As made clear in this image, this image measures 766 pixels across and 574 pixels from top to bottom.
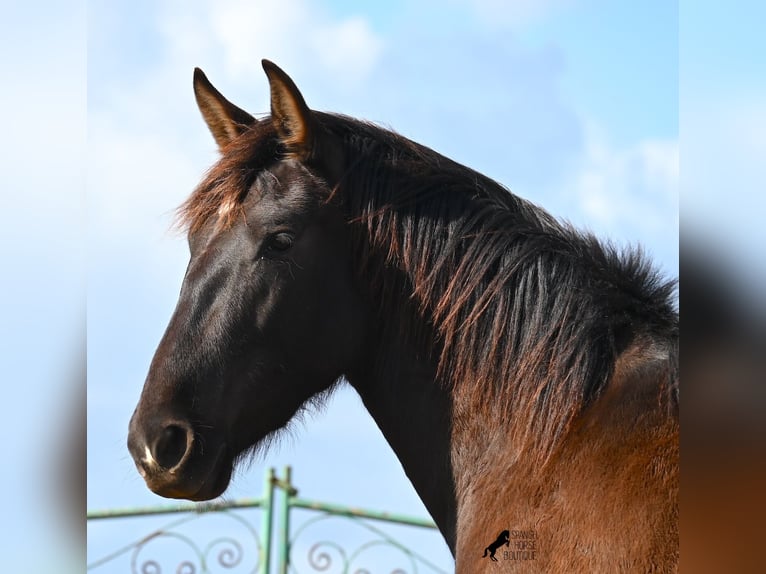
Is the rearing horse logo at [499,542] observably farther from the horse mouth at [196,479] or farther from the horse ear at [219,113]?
the horse ear at [219,113]

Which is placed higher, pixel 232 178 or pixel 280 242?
pixel 232 178

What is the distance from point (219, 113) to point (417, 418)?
1.14 metres

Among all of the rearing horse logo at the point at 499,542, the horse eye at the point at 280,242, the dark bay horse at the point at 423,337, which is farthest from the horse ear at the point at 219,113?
the rearing horse logo at the point at 499,542

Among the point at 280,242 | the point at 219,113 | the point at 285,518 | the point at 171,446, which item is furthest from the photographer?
the point at 285,518

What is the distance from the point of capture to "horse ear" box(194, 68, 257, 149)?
9.09 feet

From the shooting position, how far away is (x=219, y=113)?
2805mm

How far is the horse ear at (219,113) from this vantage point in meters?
2.77

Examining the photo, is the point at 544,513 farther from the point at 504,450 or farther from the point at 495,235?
the point at 495,235

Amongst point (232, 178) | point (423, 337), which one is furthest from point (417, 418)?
point (232, 178)

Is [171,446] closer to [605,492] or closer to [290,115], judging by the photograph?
[290,115]

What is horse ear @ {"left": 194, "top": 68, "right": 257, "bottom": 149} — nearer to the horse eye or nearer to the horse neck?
the horse eye

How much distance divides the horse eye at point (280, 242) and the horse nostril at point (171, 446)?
1.84 feet

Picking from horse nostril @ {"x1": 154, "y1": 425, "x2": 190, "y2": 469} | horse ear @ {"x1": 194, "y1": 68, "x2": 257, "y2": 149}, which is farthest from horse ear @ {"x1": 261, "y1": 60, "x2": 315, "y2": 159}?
horse nostril @ {"x1": 154, "y1": 425, "x2": 190, "y2": 469}

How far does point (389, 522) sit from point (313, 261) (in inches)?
72.4
